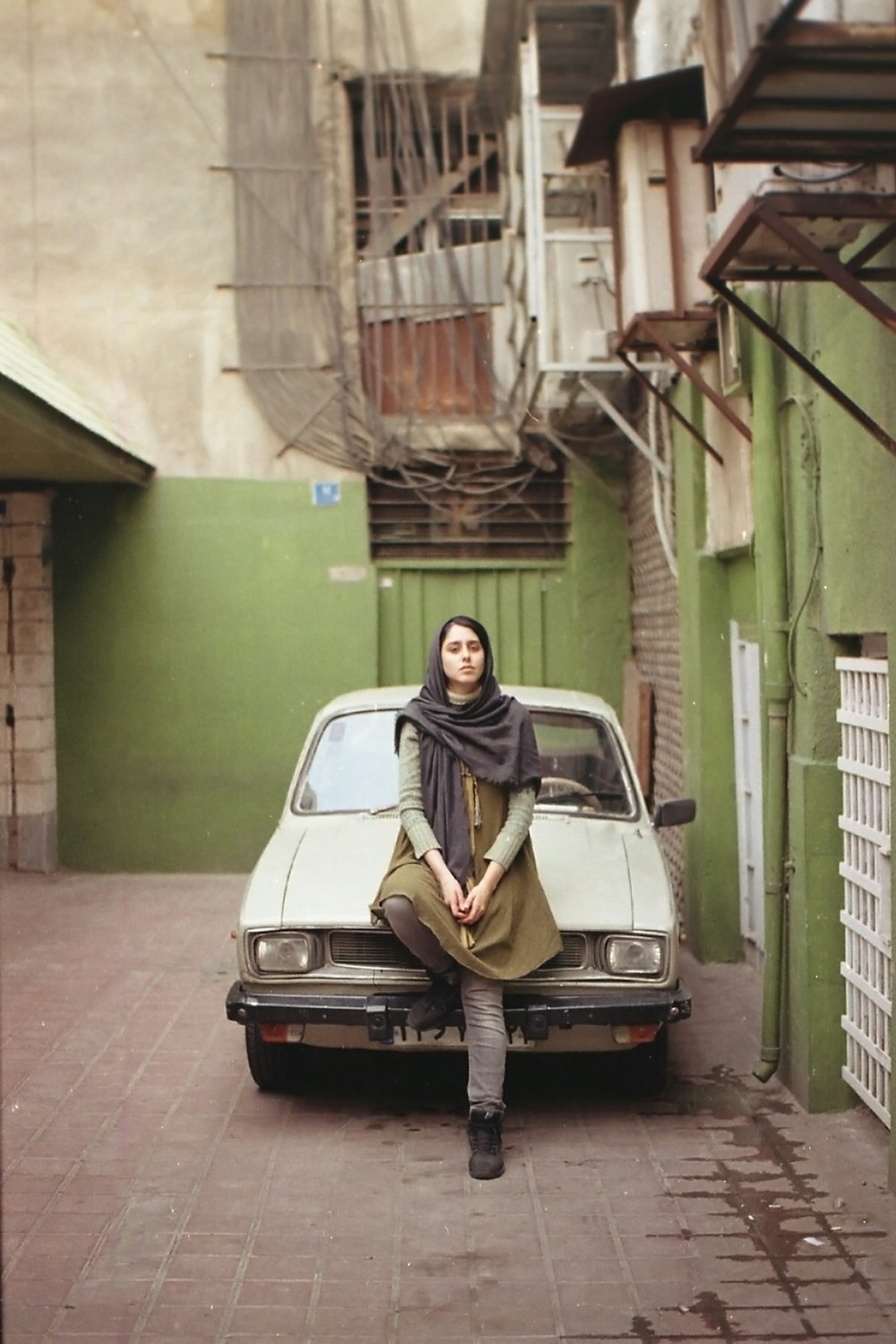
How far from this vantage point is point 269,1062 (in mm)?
5727

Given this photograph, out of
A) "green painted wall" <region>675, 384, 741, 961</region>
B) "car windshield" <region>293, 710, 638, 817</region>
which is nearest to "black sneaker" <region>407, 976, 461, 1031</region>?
"car windshield" <region>293, 710, 638, 817</region>

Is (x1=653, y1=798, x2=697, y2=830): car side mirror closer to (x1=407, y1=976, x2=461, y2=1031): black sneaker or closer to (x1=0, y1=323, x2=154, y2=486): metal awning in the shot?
(x1=407, y1=976, x2=461, y2=1031): black sneaker

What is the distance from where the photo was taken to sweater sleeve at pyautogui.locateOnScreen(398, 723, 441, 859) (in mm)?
5160

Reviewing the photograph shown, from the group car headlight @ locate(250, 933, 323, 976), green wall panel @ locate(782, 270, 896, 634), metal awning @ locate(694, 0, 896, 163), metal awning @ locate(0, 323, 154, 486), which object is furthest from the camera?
metal awning @ locate(0, 323, 154, 486)

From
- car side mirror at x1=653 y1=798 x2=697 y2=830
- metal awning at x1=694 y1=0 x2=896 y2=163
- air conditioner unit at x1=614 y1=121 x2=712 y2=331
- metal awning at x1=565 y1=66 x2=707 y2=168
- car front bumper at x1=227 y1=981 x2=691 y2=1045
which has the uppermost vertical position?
metal awning at x1=565 y1=66 x2=707 y2=168

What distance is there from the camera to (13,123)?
36.4 feet

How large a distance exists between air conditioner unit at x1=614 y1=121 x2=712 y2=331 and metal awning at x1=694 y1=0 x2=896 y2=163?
12.6 ft

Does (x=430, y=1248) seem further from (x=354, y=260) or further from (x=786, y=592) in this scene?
(x=354, y=260)

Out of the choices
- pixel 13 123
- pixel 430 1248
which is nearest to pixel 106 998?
A: pixel 430 1248

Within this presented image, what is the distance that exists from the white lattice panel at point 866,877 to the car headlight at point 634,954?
0.72 metres

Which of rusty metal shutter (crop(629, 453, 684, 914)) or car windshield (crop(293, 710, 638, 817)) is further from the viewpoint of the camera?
rusty metal shutter (crop(629, 453, 684, 914))

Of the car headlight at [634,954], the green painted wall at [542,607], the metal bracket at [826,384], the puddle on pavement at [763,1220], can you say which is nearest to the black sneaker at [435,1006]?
the car headlight at [634,954]

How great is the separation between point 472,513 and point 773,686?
5768mm

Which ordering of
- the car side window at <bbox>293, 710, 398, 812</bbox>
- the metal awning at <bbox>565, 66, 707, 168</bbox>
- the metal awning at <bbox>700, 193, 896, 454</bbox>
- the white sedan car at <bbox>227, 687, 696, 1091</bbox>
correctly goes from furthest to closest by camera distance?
1. the metal awning at <bbox>565, 66, 707, 168</bbox>
2. the car side window at <bbox>293, 710, 398, 812</bbox>
3. the white sedan car at <bbox>227, 687, 696, 1091</bbox>
4. the metal awning at <bbox>700, 193, 896, 454</bbox>
